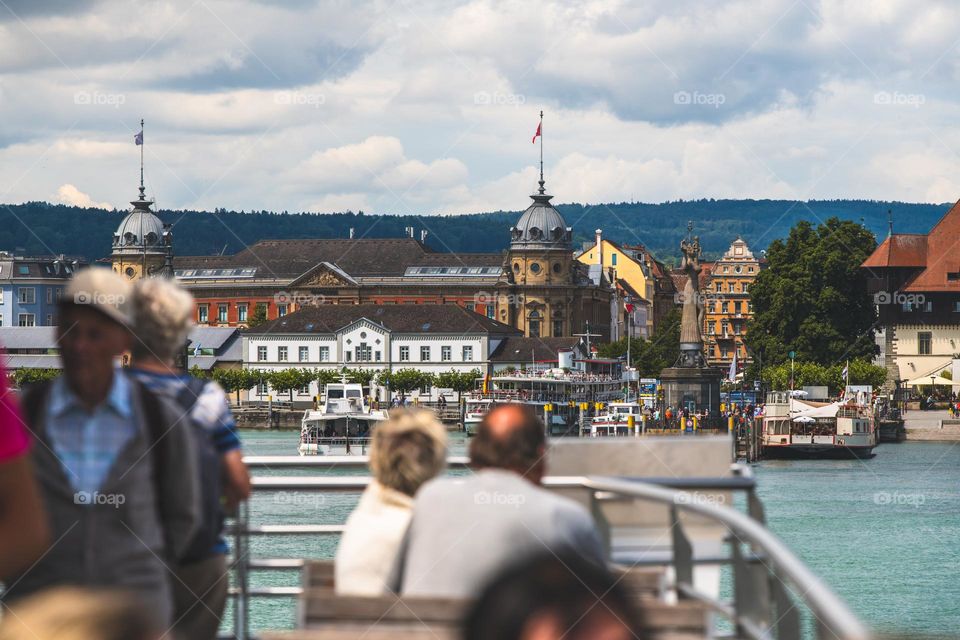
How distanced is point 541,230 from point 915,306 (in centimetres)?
5546

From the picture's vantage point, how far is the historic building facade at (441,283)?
424ft

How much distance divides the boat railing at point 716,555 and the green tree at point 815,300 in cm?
7020

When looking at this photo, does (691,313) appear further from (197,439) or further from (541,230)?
→ (541,230)

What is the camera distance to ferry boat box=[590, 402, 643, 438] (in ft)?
215

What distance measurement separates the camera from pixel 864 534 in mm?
32531

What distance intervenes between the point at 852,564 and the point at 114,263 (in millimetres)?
119328

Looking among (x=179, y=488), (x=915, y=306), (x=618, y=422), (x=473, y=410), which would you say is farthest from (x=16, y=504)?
(x=473, y=410)

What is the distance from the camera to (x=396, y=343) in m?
105

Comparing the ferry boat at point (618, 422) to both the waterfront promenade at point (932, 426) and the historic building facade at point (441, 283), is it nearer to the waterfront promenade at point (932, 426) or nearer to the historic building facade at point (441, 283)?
the waterfront promenade at point (932, 426)

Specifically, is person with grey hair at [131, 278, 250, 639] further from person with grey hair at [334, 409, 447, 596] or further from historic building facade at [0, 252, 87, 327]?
historic building facade at [0, 252, 87, 327]

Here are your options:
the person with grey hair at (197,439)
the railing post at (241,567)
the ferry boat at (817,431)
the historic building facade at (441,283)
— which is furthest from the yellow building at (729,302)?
the person with grey hair at (197,439)

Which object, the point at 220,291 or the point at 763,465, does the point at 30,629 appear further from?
the point at 220,291

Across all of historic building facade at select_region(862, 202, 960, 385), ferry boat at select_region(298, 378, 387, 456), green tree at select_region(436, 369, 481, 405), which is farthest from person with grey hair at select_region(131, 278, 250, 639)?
green tree at select_region(436, 369, 481, 405)

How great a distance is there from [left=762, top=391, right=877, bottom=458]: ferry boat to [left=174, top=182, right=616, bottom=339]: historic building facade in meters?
66.0
